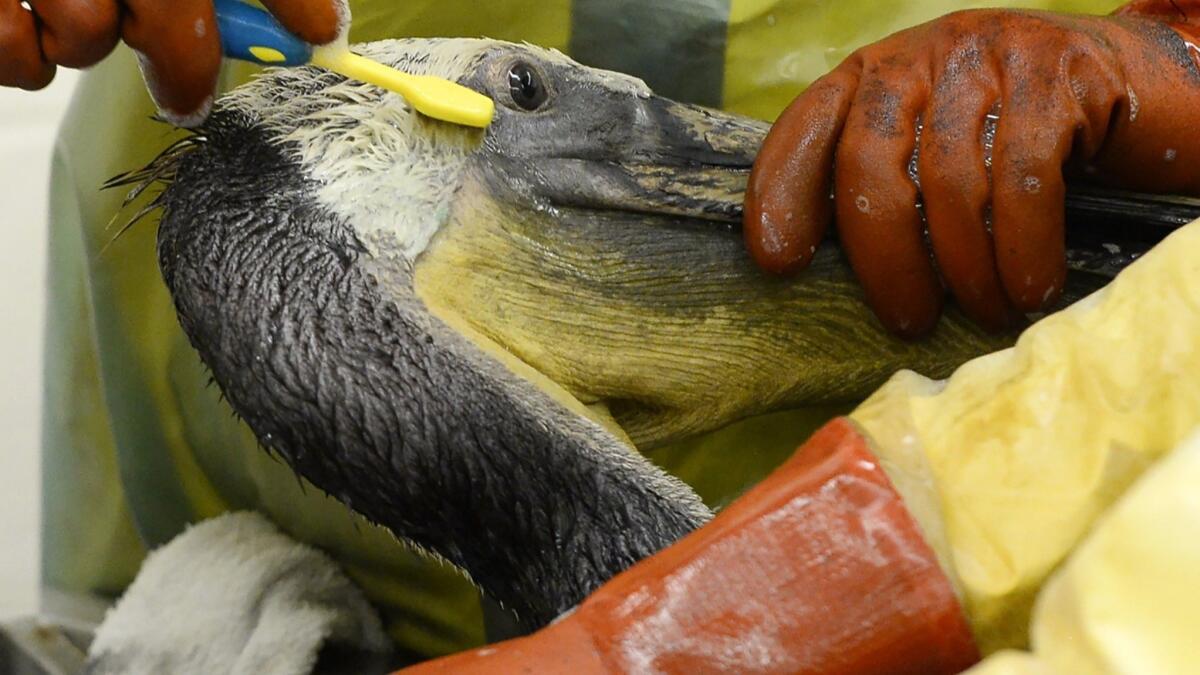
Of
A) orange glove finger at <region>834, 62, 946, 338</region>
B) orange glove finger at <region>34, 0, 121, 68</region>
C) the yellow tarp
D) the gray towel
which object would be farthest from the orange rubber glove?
the gray towel

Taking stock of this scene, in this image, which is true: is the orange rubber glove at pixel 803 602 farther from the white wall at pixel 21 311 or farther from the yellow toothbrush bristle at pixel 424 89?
the white wall at pixel 21 311

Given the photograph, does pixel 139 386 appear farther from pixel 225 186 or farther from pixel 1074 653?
pixel 1074 653

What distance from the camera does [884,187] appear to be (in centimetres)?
77

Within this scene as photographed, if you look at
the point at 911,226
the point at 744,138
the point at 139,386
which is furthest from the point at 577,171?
the point at 139,386

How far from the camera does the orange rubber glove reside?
0.48 metres

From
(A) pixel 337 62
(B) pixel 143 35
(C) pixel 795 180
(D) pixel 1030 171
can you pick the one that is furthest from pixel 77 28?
(D) pixel 1030 171

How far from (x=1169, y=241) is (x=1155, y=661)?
0.24 m

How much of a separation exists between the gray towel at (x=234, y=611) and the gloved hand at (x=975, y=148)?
0.65 m

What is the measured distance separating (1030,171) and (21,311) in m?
1.31

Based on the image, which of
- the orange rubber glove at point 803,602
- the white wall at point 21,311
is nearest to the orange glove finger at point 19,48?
the orange rubber glove at point 803,602

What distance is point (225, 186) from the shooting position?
764mm

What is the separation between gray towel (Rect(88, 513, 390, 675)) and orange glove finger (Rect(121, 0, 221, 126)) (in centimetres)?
60

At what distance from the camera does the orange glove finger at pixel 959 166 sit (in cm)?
76

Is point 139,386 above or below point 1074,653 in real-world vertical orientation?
below
